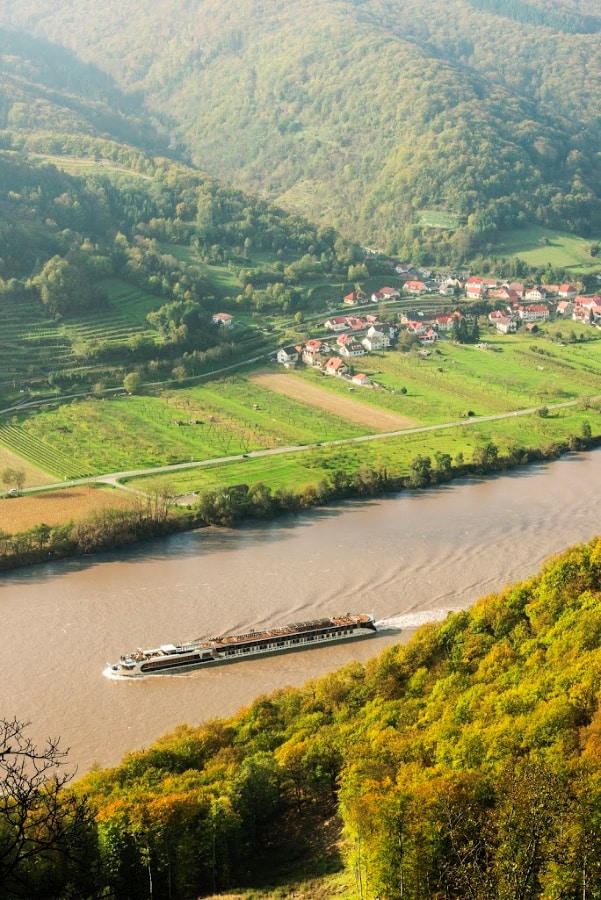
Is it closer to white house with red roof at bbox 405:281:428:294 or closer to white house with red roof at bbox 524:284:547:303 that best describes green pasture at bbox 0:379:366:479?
white house with red roof at bbox 405:281:428:294

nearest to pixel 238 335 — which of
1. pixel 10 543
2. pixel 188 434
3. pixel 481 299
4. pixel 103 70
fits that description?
pixel 188 434

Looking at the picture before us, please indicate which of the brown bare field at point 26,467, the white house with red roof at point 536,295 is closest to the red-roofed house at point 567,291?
the white house with red roof at point 536,295

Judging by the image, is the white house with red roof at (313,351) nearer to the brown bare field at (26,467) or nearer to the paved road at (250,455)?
the paved road at (250,455)

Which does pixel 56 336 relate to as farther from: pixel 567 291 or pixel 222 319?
pixel 567 291

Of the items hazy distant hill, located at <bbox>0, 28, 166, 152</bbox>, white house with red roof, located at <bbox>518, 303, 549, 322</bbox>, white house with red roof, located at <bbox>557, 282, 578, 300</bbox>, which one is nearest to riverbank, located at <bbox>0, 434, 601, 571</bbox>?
white house with red roof, located at <bbox>518, 303, 549, 322</bbox>

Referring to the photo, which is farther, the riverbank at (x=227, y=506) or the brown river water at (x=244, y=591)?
the riverbank at (x=227, y=506)

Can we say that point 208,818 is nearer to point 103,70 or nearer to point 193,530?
point 193,530
